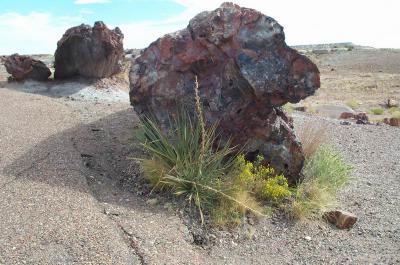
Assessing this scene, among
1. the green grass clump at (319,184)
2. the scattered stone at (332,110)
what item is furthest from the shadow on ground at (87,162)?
the scattered stone at (332,110)

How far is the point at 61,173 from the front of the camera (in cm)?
561

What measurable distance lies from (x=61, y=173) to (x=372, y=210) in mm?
3848

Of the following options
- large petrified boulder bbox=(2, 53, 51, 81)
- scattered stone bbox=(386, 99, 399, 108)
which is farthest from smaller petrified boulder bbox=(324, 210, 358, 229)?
scattered stone bbox=(386, 99, 399, 108)

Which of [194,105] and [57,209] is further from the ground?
[194,105]

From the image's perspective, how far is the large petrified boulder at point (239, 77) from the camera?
583cm

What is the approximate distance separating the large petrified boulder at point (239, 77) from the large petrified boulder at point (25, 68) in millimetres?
6217

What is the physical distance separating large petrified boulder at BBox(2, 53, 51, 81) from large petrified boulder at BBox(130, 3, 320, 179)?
245 inches

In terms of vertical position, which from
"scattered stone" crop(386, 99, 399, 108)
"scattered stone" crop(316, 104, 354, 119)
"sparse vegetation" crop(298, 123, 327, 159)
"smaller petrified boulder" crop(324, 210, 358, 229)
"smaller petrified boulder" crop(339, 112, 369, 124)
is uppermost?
"sparse vegetation" crop(298, 123, 327, 159)

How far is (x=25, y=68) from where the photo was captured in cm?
1189

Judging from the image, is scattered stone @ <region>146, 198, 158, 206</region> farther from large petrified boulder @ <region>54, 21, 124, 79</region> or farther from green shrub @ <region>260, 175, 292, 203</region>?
large petrified boulder @ <region>54, 21, 124, 79</region>

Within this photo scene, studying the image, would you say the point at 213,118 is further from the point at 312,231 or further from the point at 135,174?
the point at 312,231

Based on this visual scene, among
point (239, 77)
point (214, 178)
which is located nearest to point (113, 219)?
point (214, 178)

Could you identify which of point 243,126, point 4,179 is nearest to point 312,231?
point 243,126

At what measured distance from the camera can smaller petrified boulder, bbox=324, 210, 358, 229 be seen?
18.9 feet
